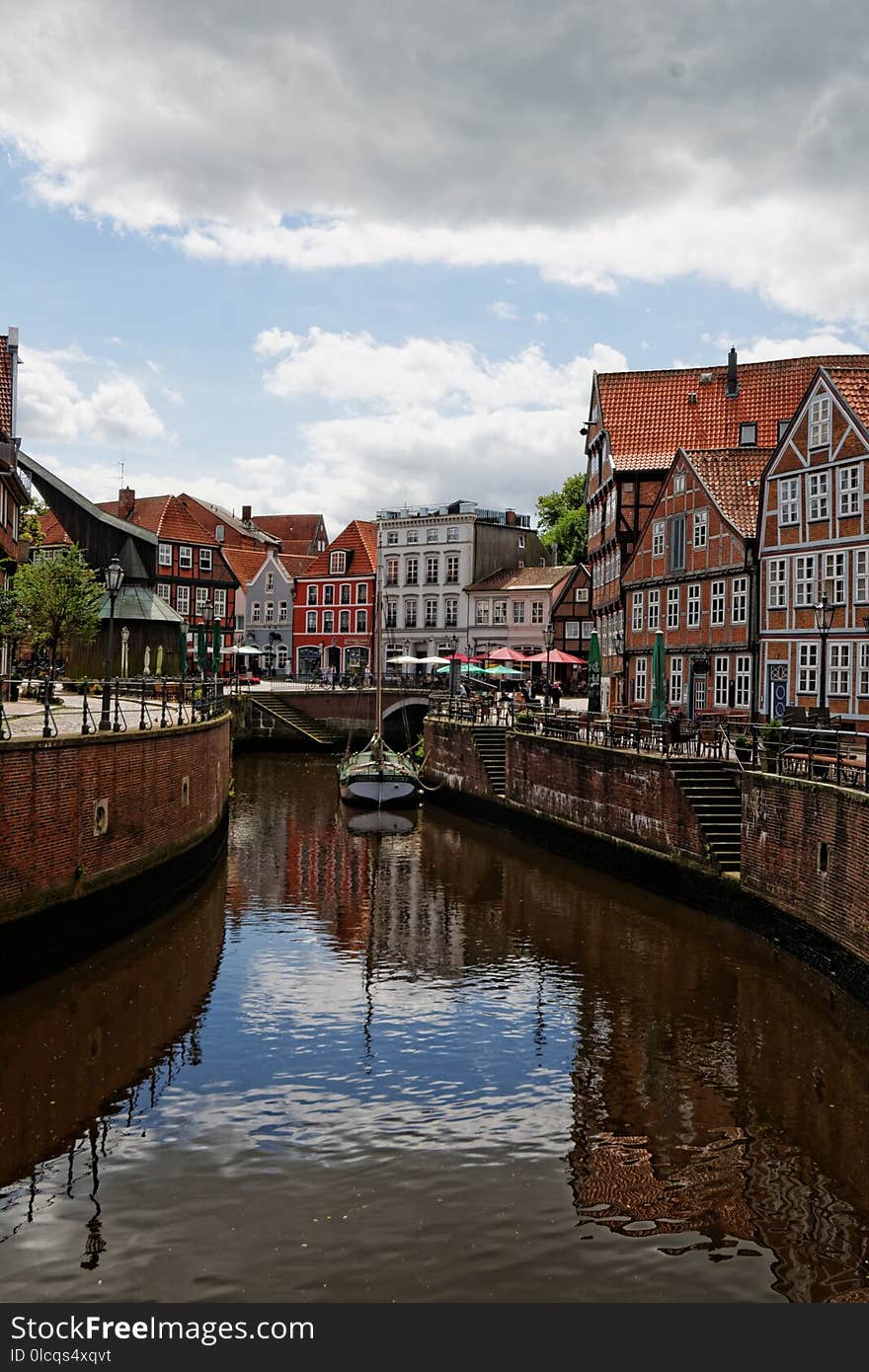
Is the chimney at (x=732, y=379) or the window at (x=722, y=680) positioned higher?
the chimney at (x=732, y=379)

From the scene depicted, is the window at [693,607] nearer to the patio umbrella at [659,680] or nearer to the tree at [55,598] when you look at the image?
the patio umbrella at [659,680]

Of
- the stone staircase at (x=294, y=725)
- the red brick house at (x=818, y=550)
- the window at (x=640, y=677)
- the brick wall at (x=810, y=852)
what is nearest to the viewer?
the brick wall at (x=810, y=852)

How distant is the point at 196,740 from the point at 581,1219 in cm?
1814

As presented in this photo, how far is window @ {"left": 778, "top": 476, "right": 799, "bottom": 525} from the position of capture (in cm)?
3569

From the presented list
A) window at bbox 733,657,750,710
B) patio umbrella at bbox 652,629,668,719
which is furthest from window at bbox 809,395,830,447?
patio umbrella at bbox 652,629,668,719

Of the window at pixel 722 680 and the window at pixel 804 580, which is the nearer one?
the window at pixel 804 580

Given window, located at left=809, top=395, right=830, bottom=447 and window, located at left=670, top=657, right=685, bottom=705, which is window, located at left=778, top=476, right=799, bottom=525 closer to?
window, located at left=809, top=395, right=830, bottom=447

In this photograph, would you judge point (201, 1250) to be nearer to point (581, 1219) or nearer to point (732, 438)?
point (581, 1219)

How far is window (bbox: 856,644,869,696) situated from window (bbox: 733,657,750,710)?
19.4 ft

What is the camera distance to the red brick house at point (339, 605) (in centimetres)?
8919

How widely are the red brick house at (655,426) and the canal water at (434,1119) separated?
94.0 ft

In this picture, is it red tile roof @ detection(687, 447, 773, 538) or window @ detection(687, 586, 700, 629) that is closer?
red tile roof @ detection(687, 447, 773, 538)

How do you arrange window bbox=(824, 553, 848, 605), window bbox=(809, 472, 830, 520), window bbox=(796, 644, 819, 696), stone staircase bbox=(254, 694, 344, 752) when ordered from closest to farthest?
window bbox=(824, 553, 848, 605) → window bbox=(809, 472, 830, 520) → window bbox=(796, 644, 819, 696) → stone staircase bbox=(254, 694, 344, 752)

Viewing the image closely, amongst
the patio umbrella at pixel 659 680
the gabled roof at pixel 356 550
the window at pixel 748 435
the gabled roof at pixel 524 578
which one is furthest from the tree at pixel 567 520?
the patio umbrella at pixel 659 680
